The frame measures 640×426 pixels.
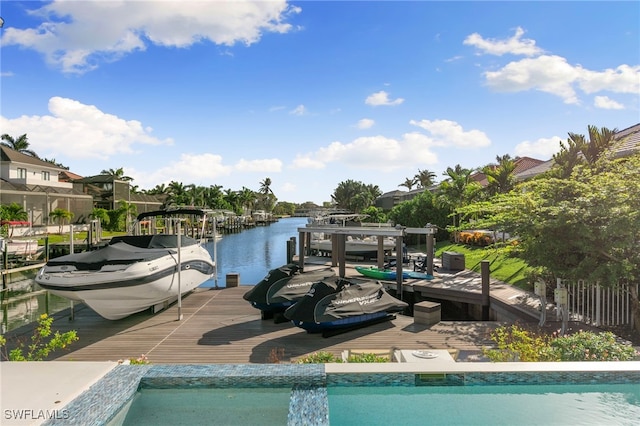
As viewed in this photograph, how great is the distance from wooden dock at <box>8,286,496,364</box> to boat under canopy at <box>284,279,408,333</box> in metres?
0.27

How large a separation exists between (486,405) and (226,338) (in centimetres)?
573

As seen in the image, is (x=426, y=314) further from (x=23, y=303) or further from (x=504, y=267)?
(x=23, y=303)

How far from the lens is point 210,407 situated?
5117mm

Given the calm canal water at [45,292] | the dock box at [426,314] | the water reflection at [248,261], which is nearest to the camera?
the dock box at [426,314]

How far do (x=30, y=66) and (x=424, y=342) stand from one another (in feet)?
57.7

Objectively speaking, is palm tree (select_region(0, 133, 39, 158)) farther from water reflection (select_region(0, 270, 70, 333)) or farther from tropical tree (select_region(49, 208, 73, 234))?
water reflection (select_region(0, 270, 70, 333))

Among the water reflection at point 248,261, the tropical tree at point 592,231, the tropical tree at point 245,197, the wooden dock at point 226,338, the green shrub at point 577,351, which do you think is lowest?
the water reflection at point 248,261

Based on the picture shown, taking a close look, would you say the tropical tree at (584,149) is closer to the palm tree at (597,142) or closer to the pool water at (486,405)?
the palm tree at (597,142)

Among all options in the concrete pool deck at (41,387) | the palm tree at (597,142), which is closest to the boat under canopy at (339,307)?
the concrete pool deck at (41,387)

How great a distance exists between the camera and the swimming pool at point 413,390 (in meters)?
5.03

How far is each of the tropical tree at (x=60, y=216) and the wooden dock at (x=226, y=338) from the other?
117ft

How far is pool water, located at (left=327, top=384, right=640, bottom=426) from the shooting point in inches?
195

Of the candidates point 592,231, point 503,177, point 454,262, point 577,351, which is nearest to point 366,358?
point 577,351

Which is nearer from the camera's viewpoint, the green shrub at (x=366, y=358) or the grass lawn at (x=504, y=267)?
the green shrub at (x=366, y=358)
